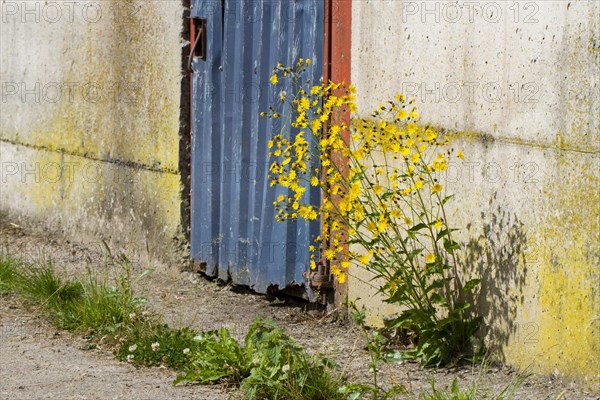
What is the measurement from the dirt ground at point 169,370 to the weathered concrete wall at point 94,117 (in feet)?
1.70

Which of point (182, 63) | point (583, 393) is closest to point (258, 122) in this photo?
point (182, 63)

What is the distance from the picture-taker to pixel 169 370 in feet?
16.6

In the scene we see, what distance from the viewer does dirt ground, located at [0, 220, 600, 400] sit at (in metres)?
4.69

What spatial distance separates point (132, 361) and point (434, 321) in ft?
4.57

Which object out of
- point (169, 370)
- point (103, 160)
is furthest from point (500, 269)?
point (103, 160)

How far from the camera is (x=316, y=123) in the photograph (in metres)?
5.04

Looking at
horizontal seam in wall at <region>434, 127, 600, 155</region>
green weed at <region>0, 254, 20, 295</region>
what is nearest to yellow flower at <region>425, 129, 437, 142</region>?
horizontal seam in wall at <region>434, 127, 600, 155</region>

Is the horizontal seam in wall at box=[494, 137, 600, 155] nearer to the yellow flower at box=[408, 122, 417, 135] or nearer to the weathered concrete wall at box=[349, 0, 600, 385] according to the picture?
the weathered concrete wall at box=[349, 0, 600, 385]

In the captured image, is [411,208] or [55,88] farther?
[55,88]

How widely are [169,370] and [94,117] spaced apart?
358 cm

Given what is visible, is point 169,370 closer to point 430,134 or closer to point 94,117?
point 430,134

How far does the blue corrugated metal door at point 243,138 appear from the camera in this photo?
629 centimetres

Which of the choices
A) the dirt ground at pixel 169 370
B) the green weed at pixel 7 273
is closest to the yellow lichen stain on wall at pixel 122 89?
the dirt ground at pixel 169 370

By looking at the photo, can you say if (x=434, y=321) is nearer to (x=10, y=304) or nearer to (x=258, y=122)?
(x=258, y=122)
